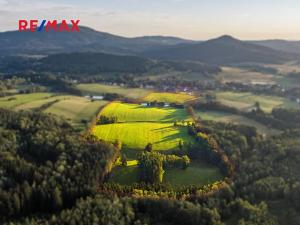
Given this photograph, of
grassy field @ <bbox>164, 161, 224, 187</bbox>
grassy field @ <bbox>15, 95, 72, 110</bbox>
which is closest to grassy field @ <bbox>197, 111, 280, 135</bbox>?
grassy field @ <bbox>164, 161, 224, 187</bbox>

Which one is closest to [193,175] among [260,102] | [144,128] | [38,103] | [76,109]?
[144,128]

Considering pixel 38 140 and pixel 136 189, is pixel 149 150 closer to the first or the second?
pixel 136 189

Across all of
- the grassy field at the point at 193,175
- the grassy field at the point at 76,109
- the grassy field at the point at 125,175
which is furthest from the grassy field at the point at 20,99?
the grassy field at the point at 193,175

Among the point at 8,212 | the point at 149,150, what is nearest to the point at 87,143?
the point at 149,150

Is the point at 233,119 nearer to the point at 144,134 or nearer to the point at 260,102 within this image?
the point at 260,102

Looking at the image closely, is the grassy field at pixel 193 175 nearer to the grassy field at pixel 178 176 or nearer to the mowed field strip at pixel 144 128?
the grassy field at pixel 178 176

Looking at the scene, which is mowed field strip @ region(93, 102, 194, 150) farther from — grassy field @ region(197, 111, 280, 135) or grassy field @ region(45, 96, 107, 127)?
grassy field @ region(197, 111, 280, 135)
